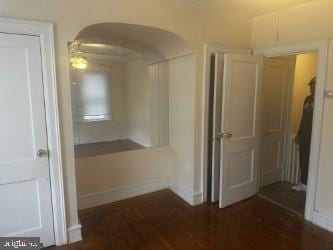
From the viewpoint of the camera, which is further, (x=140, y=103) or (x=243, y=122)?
(x=140, y=103)

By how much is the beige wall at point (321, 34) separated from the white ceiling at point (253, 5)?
11cm

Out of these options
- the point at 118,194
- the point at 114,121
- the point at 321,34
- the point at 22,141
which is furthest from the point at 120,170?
the point at 321,34

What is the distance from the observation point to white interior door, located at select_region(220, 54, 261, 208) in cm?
276

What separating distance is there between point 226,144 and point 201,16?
155 centimetres

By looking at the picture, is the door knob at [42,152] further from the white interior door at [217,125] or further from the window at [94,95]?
the white interior door at [217,125]

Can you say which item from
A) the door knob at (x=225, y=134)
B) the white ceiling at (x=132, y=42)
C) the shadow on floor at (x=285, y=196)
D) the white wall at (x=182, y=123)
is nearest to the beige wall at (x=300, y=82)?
the shadow on floor at (x=285, y=196)

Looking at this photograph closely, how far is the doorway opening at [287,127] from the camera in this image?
3.28 m

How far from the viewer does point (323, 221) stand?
252 centimetres

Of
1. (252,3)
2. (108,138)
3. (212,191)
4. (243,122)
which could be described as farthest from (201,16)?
(212,191)

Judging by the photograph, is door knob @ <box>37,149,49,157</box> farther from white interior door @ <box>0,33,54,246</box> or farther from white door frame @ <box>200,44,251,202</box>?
white door frame @ <box>200,44,251,202</box>

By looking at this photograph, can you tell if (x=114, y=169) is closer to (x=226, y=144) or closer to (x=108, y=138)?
(x=108, y=138)

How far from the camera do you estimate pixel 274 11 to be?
281 centimetres

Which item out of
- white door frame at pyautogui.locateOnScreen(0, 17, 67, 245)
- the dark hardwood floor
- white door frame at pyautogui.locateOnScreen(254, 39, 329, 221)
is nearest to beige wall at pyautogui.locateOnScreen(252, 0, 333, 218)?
white door frame at pyautogui.locateOnScreen(254, 39, 329, 221)

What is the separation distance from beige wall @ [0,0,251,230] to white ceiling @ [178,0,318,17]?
121 mm
